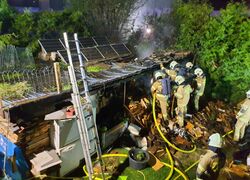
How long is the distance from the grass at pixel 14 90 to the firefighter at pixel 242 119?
27.3 feet

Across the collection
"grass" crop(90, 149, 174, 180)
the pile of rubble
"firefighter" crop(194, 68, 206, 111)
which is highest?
"firefighter" crop(194, 68, 206, 111)

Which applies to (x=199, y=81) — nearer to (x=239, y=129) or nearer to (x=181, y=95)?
(x=181, y=95)

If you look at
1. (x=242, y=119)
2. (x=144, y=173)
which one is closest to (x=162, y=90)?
(x=242, y=119)

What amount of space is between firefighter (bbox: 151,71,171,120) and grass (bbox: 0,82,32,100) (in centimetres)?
556

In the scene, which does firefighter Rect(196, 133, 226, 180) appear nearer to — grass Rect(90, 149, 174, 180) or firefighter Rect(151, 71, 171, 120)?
grass Rect(90, 149, 174, 180)

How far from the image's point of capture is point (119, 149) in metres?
10.0

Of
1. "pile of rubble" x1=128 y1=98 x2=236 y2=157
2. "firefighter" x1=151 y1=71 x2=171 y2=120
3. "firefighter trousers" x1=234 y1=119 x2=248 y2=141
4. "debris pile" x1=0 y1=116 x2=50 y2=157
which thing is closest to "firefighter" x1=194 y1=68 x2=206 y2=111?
"pile of rubble" x1=128 y1=98 x2=236 y2=157

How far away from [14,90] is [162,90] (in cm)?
614

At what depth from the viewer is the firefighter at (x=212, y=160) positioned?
692cm

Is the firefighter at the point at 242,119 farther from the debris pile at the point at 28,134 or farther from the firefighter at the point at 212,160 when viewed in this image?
the debris pile at the point at 28,134

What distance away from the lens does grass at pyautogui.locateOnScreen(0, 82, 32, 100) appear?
717 cm

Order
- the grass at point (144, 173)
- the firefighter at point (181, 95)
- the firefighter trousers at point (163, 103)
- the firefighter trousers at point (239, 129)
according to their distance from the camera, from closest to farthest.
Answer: the grass at point (144, 173), the firefighter trousers at point (239, 129), the firefighter at point (181, 95), the firefighter trousers at point (163, 103)

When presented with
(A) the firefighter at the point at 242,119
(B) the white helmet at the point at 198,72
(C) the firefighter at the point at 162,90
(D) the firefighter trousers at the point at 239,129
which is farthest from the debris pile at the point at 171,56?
(D) the firefighter trousers at the point at 239,129

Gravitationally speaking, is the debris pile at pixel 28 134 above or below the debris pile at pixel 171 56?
below
